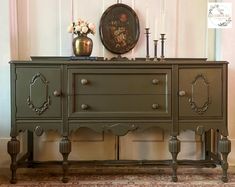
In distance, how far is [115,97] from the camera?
8.51 feet

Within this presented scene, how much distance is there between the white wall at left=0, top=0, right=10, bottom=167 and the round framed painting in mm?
738

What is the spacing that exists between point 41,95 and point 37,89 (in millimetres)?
50

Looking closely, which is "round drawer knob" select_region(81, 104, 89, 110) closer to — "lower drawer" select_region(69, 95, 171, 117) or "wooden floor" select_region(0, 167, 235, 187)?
"lower drawer" select_region(69, 95, 171, 117)

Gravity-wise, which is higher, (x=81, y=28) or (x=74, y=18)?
(x=74, y=18)

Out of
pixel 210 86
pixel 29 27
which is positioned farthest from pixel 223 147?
pixel 29 27

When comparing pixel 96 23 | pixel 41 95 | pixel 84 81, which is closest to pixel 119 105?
pixel 84 81

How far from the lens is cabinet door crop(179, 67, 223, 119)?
2.61m

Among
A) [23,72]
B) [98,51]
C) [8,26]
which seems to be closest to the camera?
[23,72]

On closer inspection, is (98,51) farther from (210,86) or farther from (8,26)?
(210,86)

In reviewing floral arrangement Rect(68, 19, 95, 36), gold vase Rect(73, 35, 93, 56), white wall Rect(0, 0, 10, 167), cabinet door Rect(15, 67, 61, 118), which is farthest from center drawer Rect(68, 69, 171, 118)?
white wall Rect(0, 0, 10, 167)

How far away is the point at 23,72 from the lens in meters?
2.56

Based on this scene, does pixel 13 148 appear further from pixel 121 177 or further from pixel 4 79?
pixel 121 177

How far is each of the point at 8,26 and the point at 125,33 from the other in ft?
3.01

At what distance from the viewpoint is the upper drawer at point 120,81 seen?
2580 millimetres
